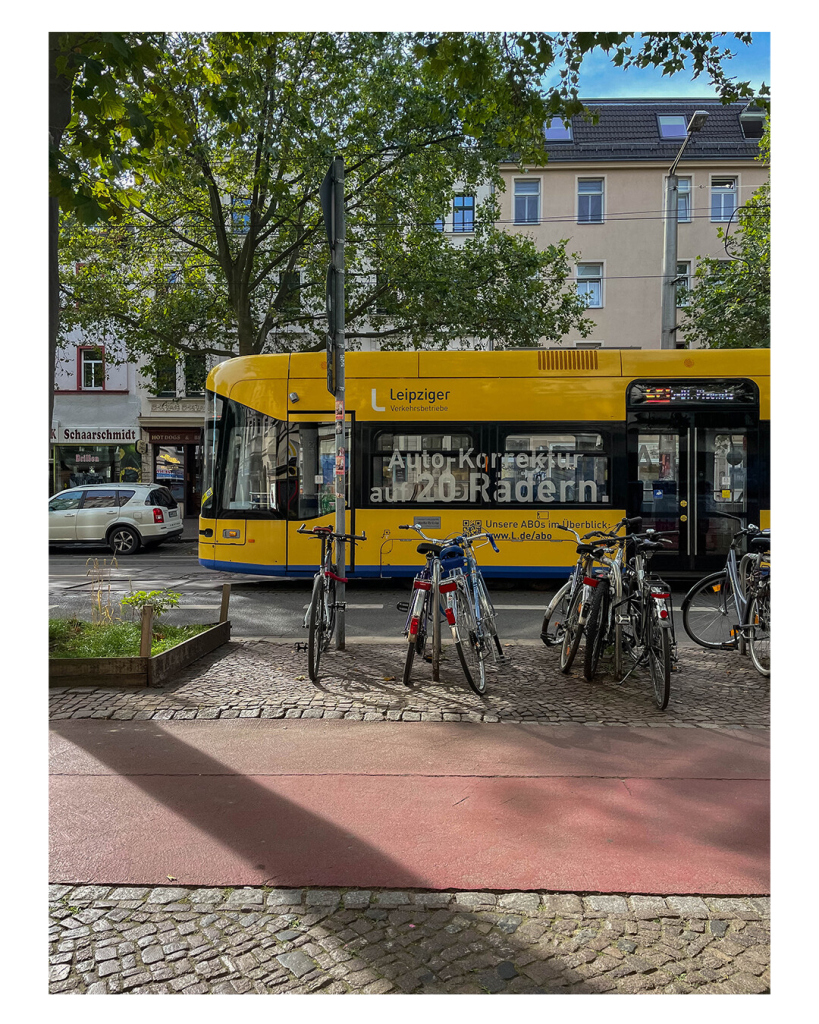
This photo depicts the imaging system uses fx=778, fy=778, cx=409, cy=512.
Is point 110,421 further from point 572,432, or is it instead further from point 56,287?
point 56,287

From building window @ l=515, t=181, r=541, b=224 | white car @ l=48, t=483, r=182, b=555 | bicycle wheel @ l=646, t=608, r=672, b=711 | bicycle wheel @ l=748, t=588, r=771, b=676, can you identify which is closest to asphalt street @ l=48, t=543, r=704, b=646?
bicycle wheel @ l=748, t=588, r=771, b=676

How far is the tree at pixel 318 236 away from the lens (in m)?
16.0

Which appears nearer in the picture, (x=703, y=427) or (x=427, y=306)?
(x=703, y=427)

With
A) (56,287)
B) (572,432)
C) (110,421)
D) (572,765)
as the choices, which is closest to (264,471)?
(572,432)

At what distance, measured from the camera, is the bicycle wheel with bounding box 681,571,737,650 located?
6969mm

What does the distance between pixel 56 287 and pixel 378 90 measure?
48.1ft

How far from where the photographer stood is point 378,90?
646 inches

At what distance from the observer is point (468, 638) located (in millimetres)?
5723

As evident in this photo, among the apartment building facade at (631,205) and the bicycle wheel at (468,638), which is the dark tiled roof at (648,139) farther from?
the bicycle wheel at (468,638)

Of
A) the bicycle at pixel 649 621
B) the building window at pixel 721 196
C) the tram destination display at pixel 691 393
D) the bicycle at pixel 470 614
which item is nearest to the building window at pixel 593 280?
the building window at pixel 721 196

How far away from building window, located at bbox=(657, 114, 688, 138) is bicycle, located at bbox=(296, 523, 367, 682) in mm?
29658

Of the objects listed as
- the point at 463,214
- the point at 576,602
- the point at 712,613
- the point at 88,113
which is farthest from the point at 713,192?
the point at 88,113

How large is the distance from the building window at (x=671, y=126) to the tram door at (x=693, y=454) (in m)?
23.9

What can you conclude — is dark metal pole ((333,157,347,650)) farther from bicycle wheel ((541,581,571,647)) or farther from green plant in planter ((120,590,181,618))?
bicycle wheel ((541,581,571,647))
